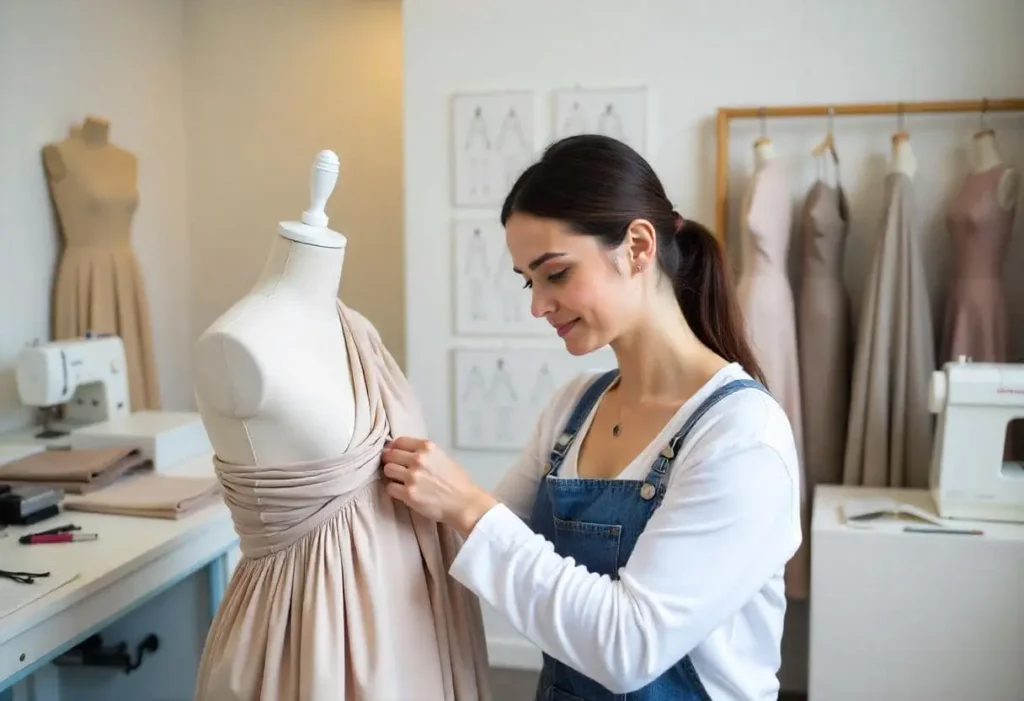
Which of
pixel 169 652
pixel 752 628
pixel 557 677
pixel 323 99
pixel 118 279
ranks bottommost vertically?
pixel 169 652

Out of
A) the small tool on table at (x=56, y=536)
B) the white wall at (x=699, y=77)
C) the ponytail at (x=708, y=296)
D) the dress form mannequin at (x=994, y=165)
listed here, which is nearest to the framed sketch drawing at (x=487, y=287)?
the white wall at (x=699, y=77)

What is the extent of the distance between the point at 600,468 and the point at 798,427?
1339 millimetres

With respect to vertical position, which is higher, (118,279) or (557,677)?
(118,279)

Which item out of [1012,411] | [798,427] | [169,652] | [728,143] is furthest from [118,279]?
[1012,411]

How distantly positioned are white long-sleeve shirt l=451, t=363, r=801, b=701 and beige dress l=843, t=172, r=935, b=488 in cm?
137

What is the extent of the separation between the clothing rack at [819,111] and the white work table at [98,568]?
5.02 ft

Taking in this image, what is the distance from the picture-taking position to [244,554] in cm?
115

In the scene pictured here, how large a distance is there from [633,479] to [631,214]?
13.5 inches

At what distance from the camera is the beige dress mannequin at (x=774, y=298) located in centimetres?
245

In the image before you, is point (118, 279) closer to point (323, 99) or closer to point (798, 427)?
point (323, 99)

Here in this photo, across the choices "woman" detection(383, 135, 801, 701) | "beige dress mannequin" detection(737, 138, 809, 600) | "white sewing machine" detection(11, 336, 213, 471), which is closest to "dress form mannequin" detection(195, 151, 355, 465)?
"woman" detection(383, 135, 801, 701)

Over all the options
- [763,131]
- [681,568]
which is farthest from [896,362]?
[681,568]

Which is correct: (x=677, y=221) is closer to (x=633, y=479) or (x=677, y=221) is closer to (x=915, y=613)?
(x=633, y=479)

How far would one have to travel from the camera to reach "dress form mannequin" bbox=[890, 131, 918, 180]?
7.89 feet
